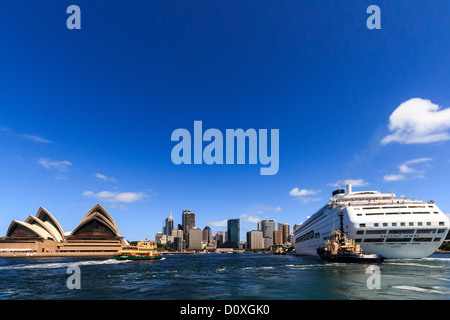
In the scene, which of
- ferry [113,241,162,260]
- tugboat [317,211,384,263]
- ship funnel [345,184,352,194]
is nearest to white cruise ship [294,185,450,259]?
tugboat [317,211,384,263]

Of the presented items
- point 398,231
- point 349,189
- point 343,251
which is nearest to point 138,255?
point 343,251

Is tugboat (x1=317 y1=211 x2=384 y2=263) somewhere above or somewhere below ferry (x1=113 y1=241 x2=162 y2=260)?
above

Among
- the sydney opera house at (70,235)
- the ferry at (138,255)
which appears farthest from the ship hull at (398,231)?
the sydney opera house at (70,235)

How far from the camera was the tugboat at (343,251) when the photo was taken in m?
59.1

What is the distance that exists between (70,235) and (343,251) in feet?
527

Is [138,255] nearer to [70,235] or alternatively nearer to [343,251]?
[343,251]

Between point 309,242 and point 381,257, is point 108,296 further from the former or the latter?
point 309,242

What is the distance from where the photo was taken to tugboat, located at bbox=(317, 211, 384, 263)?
59062mm

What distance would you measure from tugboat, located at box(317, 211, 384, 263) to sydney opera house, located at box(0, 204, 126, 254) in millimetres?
134905

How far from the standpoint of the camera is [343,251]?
65688mm

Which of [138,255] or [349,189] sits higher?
[349,189]

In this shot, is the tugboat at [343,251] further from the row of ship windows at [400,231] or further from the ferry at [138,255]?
the ferry at [138,255]

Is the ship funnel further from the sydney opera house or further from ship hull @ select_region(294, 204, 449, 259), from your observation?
the sydney opera house

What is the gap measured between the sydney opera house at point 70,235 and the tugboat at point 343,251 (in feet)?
443
